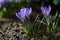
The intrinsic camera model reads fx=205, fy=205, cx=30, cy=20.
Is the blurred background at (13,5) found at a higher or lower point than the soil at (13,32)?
higher

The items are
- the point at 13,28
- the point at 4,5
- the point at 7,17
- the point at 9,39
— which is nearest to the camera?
the point at 9,39

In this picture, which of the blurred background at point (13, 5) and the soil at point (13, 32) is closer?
the soil at point (13, 32)

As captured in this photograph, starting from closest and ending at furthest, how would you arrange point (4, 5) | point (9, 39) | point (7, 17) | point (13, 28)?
point (9, 39)
point (13, 28)
point (7, 17)
point (4, 5)

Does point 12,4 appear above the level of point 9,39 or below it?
above

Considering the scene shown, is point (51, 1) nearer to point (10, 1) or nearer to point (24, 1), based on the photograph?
point (24, 1)

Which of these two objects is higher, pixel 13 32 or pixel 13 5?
pixel 13 5

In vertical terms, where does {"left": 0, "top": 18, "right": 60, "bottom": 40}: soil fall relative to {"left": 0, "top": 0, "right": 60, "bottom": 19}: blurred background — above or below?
below

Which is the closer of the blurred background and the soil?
the soil

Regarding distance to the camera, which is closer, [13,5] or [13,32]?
[13,32]

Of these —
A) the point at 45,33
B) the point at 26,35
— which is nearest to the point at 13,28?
the point at 26,35

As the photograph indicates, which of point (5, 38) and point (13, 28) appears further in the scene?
point (13, 28)

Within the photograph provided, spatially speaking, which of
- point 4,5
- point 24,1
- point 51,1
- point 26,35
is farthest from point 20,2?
point 26,35
